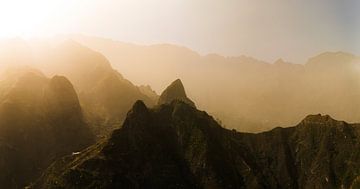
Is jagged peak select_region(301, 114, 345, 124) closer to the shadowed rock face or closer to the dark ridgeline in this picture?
the dark ridgeline

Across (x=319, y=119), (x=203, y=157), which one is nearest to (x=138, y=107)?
(x=203, y=157)

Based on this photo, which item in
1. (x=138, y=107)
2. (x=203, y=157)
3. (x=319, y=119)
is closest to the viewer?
(x=203, y=157)

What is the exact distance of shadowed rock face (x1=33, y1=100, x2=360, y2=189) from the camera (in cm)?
15500

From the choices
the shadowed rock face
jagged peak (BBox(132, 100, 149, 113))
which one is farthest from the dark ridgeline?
the shadowed rock face

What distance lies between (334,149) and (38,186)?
308ft

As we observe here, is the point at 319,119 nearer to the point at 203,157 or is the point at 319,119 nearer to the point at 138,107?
the point at 203,157

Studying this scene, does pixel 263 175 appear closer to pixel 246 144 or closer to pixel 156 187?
pixel 246 144

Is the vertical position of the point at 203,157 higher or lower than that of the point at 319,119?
lower

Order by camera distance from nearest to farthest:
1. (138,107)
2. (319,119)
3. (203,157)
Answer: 1. (203,157)
2. (138,107)
3. (319,119)

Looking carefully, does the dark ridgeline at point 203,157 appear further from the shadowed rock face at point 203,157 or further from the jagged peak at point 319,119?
the shadowed rock face at point 203,157

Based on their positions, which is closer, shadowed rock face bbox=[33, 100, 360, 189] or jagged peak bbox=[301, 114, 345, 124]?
shadowed rock face bbox=[33, 100, 360, 189]

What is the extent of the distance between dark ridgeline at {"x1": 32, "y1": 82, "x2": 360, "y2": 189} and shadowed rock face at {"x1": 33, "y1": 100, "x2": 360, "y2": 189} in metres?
0.27

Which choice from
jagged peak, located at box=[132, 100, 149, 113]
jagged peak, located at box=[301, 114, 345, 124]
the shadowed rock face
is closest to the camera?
the shadowed rock face

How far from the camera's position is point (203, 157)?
6850 inches
